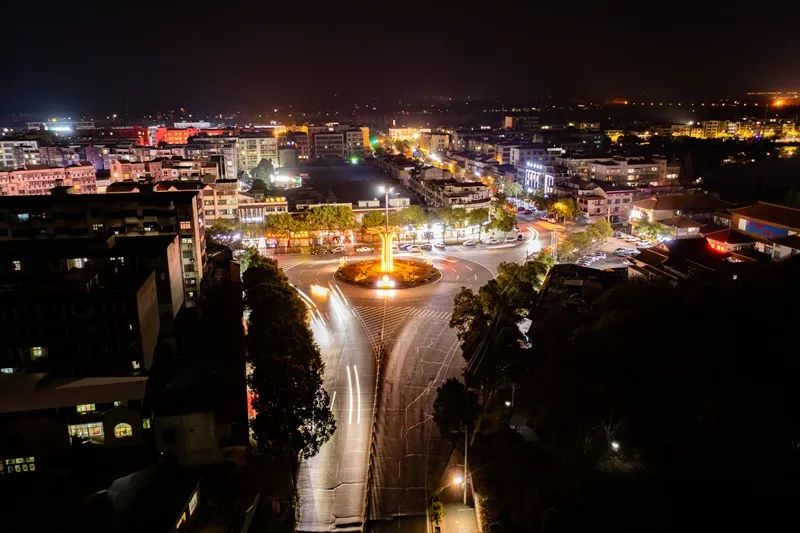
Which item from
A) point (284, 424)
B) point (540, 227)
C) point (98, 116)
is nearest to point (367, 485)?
point (284, 424)

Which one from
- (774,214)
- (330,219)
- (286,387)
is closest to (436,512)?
(286,387)

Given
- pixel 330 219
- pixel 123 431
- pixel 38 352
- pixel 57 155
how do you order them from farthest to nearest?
pixel 57 155 → pixel 330 219 → pixel 38 352 → pixel 123 431

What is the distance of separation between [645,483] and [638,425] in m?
0.81

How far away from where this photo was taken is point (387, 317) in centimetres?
1622

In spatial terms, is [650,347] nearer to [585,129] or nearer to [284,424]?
[284,424]

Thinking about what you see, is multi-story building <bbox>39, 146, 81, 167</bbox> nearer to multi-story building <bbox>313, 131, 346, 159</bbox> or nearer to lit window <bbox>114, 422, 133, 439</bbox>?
multi-story building <bbox>313, 131, 346, 159</bbox>

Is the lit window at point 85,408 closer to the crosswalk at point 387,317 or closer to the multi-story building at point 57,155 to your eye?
the crosswalk at point 387,317

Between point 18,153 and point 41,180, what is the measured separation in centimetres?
1265

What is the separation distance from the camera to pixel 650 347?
26.8 ft

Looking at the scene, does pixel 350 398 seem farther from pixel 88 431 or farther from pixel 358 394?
pixel 88 431

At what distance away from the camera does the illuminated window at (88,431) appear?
9.91 m

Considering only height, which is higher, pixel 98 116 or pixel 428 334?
pixel 98 116

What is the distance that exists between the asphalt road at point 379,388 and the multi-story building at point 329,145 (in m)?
37.3

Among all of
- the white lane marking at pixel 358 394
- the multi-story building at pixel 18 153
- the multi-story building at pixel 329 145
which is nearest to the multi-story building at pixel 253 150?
the multi-story building at pixel 329 145
